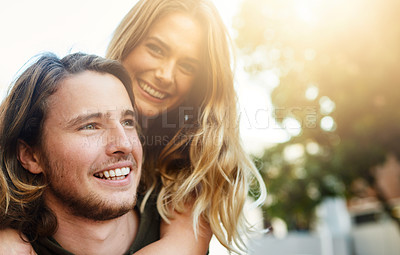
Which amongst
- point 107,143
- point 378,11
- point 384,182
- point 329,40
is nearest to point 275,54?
point 329,40

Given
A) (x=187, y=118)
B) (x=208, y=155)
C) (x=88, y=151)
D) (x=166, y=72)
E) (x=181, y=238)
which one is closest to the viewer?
(x=88, y=151)

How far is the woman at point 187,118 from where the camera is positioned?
6.82 ft

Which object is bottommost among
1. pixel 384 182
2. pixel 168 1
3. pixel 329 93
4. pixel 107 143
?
pixel 384 182

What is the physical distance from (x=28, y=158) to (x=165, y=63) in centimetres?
84

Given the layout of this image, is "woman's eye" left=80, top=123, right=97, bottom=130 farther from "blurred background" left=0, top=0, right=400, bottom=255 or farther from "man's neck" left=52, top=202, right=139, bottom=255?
"blurred background" left=0, top=0, right=400, bottom=255

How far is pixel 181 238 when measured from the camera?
2006 mm

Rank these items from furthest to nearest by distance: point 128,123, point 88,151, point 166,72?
point 166,72
point 128,123
point 88,151

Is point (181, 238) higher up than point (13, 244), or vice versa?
point (13, 244)

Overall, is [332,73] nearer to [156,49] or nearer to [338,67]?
[338,67]

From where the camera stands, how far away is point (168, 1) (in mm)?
2490

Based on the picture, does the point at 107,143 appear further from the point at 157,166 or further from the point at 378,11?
the point at 378,11

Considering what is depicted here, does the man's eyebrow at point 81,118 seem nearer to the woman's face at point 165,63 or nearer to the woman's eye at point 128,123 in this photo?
the woman's eye at point 128,123

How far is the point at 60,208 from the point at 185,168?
26.3 inches

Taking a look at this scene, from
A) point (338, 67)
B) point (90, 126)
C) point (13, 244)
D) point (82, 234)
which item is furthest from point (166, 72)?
point (338, 67)
